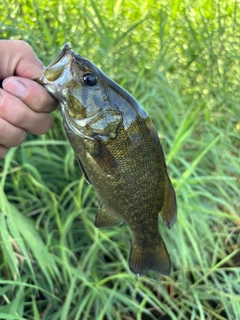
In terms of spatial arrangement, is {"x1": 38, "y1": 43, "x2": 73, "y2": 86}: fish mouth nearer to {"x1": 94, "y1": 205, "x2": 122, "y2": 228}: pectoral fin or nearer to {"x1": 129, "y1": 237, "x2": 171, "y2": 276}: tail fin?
{"x1": 94, "y1": 205, "x2": 122, "y2": 228}: pectoral fin

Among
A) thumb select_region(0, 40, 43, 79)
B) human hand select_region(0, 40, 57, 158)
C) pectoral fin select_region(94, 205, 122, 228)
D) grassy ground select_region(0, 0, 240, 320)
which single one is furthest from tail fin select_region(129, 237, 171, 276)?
thumb select_region(0, 40, 43, 79)

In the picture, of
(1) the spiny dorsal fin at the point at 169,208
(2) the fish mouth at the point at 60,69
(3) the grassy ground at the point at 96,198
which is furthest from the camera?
(3) the grassy ground at the point at 96,198

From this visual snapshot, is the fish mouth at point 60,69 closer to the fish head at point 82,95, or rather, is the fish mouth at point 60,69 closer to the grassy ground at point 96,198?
the fish head at point 82,95

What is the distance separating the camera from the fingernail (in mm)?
1007

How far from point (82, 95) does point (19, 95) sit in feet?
0.56

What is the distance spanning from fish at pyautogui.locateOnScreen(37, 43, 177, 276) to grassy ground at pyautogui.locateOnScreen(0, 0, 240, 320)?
62cm

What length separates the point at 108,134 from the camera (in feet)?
3.26

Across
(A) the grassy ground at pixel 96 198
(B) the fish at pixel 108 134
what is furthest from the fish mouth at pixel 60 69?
(A) the grassy ground at pixel 96 198

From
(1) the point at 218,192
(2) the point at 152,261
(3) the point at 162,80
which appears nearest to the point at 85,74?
(2) the point at 152,261

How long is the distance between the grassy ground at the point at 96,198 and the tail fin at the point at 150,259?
394mm

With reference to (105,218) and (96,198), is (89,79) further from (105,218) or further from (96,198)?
(96,198)

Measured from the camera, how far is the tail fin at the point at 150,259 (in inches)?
49.6

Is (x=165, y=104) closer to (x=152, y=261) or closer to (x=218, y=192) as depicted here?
(x=218, y=192)

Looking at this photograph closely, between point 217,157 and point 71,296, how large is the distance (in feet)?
3.35
